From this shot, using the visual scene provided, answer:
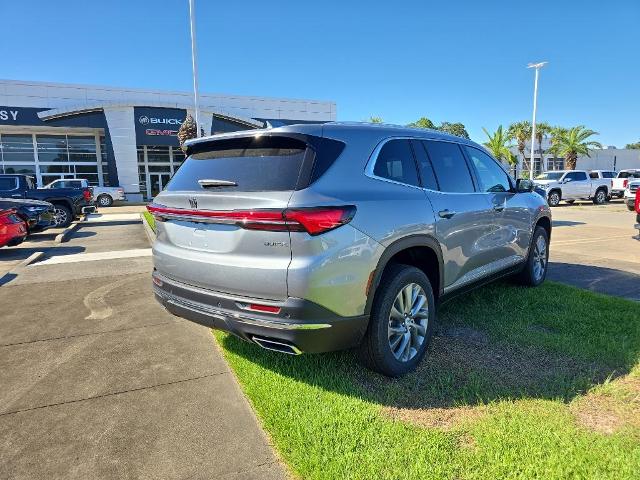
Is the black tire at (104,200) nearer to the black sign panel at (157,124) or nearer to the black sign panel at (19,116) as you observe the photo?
the black sign panel at (157,124)

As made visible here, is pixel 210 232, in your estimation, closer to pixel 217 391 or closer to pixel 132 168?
pixel 217 391

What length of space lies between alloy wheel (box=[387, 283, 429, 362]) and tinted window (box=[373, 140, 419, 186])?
0.86 metres

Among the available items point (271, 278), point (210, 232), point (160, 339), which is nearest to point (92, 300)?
point (160, 339)

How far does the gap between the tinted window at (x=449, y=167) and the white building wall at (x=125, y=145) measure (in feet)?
103

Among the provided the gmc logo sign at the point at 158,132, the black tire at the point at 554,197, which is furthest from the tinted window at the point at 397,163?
the gmc logo sign at the point at 158,132

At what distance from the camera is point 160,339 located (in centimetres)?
424

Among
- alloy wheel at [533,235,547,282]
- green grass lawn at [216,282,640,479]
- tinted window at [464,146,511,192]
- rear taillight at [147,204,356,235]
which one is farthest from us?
alloy wheel at [533,235,547,282]

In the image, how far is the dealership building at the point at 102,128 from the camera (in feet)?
96.8

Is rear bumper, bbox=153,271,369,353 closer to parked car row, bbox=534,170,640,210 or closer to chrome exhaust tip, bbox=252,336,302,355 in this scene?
chrome exhaust tip, bbox=252,336,302,355

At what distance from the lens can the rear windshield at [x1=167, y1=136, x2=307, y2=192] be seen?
279cm

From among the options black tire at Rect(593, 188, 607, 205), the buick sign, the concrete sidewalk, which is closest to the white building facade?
black tire at Rect(593, 188, 607, 205)

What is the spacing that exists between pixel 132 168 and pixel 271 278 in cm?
3228

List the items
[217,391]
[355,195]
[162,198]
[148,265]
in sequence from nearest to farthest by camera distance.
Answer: [355,195]
[217,391]
[162,198]
[148,265]

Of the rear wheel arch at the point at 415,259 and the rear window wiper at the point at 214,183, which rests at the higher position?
the rear window wiper at the point at 214,183
